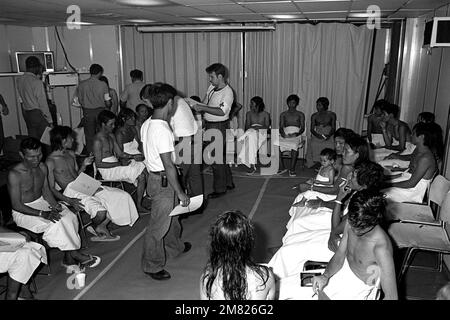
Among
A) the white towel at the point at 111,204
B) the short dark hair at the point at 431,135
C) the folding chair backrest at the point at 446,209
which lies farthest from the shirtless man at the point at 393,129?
the white towel at the point at 111,204

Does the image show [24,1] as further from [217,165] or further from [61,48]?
[61,48]

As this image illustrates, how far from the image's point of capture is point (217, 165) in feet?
19.2

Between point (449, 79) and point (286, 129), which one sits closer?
point (449, 79)

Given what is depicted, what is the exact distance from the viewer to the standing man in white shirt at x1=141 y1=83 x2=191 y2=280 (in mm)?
3430

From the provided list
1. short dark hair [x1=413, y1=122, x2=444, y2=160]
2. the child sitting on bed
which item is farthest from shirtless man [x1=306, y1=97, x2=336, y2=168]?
short dark hair [x1=413, y1=122, x2=444, y2=160]

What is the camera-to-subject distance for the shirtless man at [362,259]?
2.27m

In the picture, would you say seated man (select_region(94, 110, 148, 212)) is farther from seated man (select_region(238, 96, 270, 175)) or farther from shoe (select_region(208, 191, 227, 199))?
seated man (select_region(238, 96, 270, 175))

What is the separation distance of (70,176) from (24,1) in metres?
2.02

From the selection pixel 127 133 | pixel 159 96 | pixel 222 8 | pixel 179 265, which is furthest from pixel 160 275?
pixel 222 8

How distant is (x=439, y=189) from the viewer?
12.7 feet

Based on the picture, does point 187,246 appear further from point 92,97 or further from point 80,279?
point 92,97

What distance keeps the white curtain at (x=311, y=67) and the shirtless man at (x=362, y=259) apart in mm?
5423
